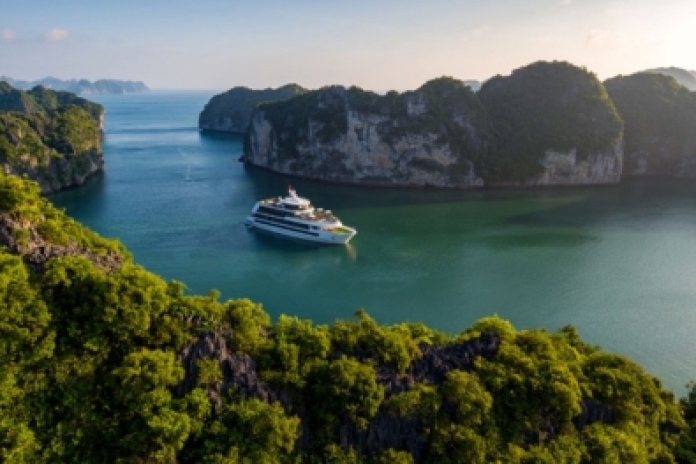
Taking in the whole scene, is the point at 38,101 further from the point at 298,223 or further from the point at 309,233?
the point at 309,233

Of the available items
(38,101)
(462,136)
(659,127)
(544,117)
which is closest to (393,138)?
(462,136)

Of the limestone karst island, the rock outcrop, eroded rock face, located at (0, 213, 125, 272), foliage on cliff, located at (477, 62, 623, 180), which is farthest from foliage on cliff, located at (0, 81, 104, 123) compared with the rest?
the rock outcrop

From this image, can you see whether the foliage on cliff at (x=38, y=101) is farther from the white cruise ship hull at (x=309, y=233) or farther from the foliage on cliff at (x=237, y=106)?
the white cruise ship hull at (x=309, y=233)

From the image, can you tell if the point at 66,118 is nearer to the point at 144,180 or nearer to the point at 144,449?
the point at 144,180

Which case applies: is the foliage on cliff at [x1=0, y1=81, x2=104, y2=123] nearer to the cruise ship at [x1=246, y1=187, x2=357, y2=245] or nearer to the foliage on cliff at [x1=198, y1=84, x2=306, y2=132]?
the foliage on cliff at [x1=198, y1=84, x2=306, y2=132]

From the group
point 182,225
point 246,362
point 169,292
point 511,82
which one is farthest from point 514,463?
point 511,82

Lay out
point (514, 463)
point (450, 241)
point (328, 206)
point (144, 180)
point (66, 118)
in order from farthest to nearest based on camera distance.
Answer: point (66, 118) → point (144, 180) → point (328, 206) → point (450, 241) → point (514, 463)

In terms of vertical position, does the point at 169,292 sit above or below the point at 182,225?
above
